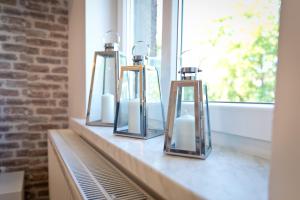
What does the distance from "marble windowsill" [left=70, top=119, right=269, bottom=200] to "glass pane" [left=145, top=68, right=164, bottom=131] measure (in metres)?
0.17

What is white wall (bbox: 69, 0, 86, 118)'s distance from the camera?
5.26 ft

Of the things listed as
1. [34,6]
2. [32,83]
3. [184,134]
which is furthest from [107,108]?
[34,6]

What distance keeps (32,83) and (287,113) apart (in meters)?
2.07

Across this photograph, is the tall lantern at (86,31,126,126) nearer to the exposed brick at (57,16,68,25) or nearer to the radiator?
the radiator

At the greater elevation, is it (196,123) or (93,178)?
(196,123)

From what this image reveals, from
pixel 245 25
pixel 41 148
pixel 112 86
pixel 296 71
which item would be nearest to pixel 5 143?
pixel 41 148

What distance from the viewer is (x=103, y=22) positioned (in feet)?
5.17

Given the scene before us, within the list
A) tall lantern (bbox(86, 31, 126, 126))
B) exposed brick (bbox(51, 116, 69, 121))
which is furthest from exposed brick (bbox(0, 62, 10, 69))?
tall lantern (bbox(86, 31, 126, 126))

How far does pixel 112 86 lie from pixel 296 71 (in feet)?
3.57

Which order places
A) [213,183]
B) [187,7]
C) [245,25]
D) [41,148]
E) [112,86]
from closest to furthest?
1. [213,183]
2. [245,25]
3. [187,7]
4. [112,86]
5. [41,148]

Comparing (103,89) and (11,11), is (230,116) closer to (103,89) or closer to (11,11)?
(103,89)

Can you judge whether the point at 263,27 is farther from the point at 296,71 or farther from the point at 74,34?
the point at 74,34

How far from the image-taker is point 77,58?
1748 mm

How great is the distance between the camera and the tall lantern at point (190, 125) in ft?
1.97
